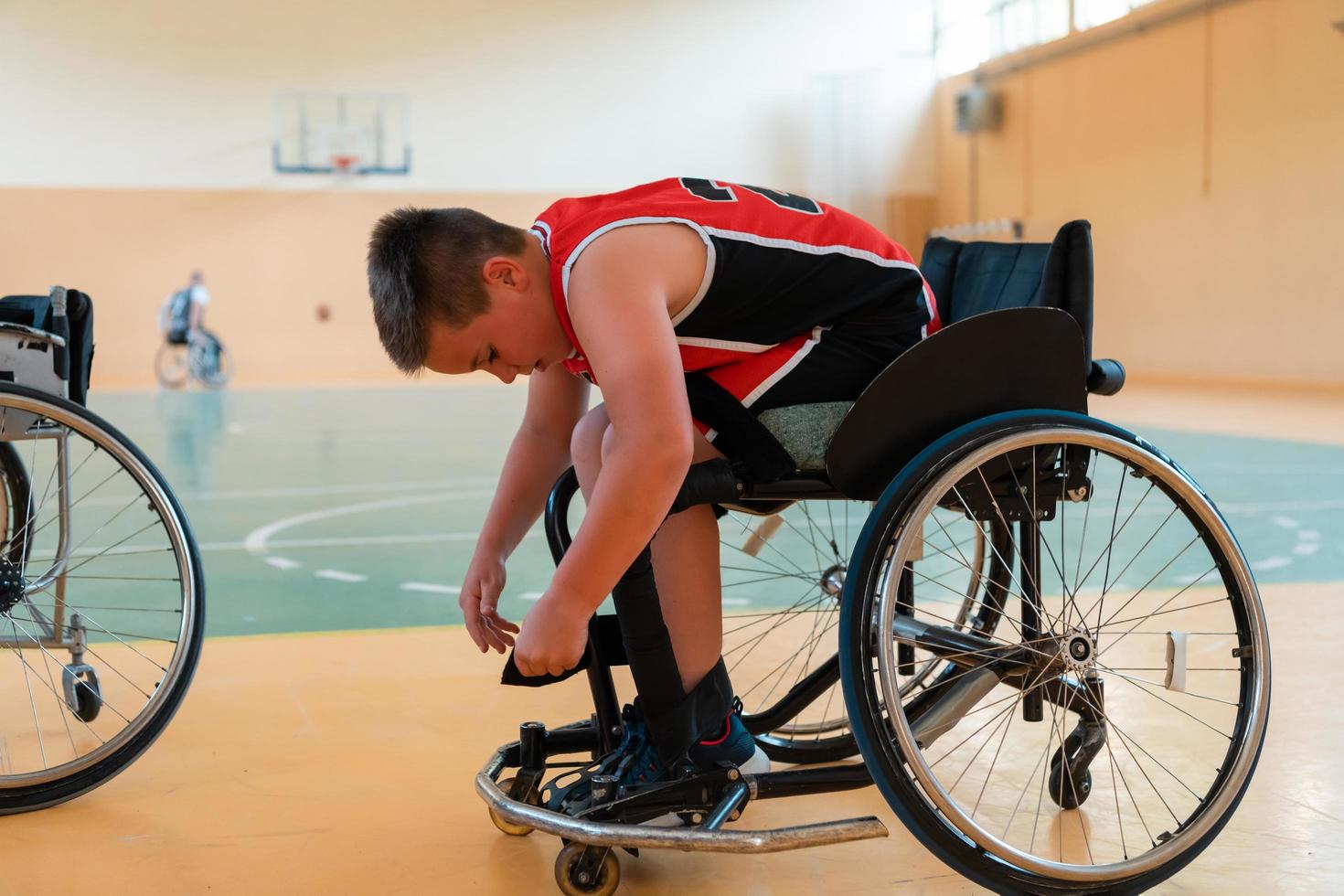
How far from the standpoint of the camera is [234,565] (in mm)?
3311

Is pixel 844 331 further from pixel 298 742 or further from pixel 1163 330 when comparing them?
pixel 1163 330

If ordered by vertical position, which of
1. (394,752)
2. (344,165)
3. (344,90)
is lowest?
(394,752)

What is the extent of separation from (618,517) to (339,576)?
2.19 metres

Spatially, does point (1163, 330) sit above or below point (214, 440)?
above

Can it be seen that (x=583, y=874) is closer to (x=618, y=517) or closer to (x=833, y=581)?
(x=618, y=517)

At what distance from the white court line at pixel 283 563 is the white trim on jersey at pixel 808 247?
231 centimetres

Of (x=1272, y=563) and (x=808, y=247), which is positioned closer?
(x=808, y=247)

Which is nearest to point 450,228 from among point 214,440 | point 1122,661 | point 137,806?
point 137,806

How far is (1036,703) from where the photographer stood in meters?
1.39

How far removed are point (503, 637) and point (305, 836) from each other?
36 cm

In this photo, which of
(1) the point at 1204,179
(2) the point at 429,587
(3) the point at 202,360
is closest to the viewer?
(2) the point at 429,587

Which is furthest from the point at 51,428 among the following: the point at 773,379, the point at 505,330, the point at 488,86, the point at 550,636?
the point at 488,86

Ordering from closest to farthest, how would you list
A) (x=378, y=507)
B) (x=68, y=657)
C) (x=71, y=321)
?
(x=71, y=321) < (x=68, y=657) < (x=378, y=507)

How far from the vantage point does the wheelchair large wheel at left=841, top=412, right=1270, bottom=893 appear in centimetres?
118
